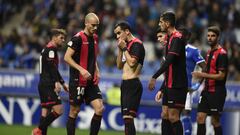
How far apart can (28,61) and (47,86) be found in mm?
9460

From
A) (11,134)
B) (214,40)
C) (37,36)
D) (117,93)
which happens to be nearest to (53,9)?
(37,36)

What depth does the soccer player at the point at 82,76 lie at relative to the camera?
12.4 metres

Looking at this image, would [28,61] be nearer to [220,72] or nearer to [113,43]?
[113,43]

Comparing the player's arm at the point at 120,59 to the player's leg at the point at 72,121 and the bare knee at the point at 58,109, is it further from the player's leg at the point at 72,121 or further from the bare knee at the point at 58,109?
the bare knee at the point at 58,109

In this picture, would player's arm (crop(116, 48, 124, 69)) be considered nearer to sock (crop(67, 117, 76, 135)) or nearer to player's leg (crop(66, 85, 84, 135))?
player's leg (crop(66, 85, 84, 135))

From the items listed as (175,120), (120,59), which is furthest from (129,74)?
(175,120)

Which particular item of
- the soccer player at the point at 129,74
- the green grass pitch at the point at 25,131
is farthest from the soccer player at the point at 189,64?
the green grass pitch at the point at 25,131

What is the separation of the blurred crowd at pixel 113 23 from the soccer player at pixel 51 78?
8485 mm

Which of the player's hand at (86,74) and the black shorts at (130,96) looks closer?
the player's hand at (86,74)

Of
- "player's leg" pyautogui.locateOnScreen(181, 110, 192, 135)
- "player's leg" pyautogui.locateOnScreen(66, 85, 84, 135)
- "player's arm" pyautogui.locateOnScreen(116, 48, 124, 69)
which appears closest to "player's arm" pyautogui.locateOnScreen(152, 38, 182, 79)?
"player's arm" pyautogui.locateOnScreen(116, 48, 124, 69)

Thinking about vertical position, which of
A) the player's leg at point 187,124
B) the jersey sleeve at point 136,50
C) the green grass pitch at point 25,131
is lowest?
the green grass pitch at point 25,131

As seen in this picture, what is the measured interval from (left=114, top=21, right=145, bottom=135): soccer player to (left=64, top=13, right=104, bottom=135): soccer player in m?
0.50

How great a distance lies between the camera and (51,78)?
1388 centimetres

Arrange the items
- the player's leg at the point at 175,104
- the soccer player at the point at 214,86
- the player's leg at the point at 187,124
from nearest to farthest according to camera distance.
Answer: the player's leg at the point at 175,104
the soccer player at the point at 214,86
the player's leg at the point at 187,124
